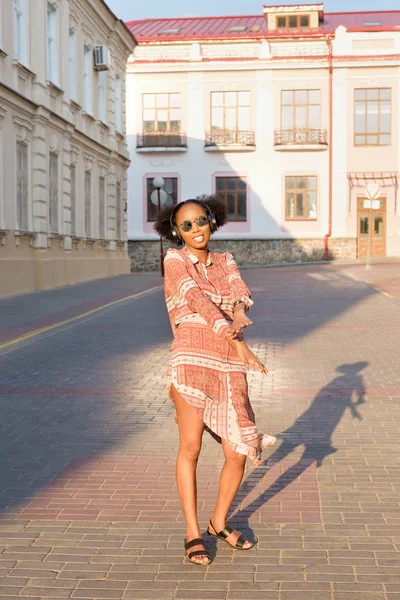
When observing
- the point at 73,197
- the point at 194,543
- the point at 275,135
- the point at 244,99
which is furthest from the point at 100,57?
the point at 194,543

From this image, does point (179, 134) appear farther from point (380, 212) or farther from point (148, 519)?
point (148, 519)

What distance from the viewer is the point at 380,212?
142 ft

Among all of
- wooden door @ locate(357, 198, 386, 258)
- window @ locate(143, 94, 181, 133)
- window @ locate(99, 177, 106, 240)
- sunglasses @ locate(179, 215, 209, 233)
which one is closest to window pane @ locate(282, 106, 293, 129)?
window @ locate(143, 94, 181, 133)

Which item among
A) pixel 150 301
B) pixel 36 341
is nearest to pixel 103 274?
pixel 150 301

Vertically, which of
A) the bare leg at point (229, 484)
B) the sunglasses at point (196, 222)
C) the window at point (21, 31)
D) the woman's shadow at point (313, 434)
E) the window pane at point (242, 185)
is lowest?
the woman's shadow at point (313, 434)

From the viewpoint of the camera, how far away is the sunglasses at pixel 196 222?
4.11 m

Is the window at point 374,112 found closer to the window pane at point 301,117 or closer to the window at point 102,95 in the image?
the window pane at point 301,117

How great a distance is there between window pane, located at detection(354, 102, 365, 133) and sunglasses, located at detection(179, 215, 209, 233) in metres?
40.1

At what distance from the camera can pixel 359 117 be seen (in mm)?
42594

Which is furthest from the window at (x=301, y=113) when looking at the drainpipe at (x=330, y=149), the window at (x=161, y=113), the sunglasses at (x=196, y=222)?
the sunglasses at (x=196, y=222)

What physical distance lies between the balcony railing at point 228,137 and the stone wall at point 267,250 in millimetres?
4910

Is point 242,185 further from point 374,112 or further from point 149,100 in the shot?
point 374,112

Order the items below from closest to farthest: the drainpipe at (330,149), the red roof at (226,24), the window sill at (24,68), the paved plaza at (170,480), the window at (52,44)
A: the paved plaza at (170,480)
the window sill at (24,68)
the window at (52,44)
the drainpipe at (330,149)
the red roof at (226,24)

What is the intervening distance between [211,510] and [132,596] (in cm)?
123
